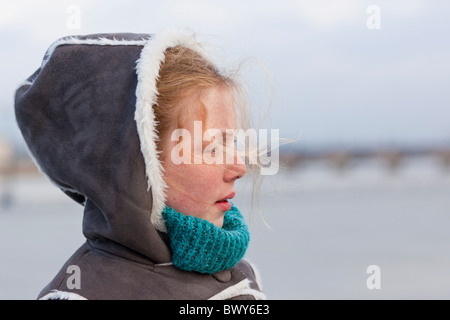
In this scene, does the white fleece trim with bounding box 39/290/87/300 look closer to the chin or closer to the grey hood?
the grey hood

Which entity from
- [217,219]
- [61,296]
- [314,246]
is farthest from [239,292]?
[314,246]

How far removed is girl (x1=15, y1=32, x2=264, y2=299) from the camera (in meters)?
1.02

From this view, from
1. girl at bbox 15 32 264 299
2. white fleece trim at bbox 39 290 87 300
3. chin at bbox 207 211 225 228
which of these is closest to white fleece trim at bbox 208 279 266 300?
girl at bbox 15 32 264 299

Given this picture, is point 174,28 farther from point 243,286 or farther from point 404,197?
point 404,197

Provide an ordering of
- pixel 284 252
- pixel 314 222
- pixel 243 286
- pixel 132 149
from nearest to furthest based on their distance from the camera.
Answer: pixel 132 149, pixel 243 286, pixel 284 252, pixel 314 222

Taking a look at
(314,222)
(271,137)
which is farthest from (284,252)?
(271,137)

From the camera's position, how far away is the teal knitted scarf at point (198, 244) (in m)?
1.05

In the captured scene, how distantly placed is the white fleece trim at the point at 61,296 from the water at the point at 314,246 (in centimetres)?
45

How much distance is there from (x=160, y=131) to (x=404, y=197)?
8239 mm

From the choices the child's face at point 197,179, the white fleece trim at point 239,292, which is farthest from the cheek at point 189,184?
the white fleece trim at point 239,292

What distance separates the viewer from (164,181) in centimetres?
106

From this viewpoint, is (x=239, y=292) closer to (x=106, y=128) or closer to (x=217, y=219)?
(x=217, y=219)

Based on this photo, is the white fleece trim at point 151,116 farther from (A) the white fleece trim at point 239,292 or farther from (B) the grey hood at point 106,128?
(A) the white fleece trim at point 239,292

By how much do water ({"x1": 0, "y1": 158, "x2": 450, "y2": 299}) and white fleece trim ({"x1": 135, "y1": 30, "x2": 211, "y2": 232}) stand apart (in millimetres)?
284
